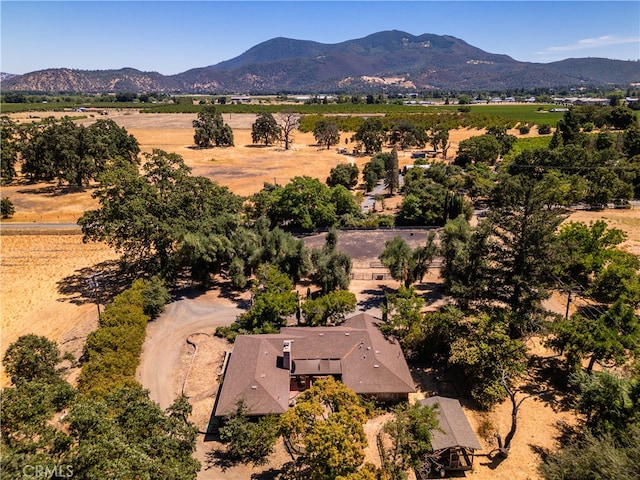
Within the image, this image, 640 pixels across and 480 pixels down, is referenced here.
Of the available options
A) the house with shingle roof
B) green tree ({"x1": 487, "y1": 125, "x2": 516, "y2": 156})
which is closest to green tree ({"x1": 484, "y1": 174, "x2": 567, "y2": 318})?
the house with shingle roof

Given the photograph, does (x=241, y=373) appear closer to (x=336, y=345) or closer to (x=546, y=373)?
(x=336, y=345)

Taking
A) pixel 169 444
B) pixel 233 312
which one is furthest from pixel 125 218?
pixel 169 444

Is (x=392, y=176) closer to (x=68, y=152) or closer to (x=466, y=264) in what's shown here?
(x=466, y=264)

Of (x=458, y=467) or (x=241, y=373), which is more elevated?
(x=241, y=373)

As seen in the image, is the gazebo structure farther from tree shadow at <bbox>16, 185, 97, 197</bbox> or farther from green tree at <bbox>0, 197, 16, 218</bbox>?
tree shadow at <bbox>16, 185, 97, 197</bbox>

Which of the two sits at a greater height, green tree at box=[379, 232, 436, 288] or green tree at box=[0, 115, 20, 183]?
green tree at box=[0, 115, 20, 183]

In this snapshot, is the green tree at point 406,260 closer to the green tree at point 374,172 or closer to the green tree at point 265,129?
the green tree at point 374,172
